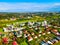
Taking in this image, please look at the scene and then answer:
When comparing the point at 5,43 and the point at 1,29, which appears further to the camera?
the point at 1,29

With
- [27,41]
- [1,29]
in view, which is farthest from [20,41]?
[1,29]

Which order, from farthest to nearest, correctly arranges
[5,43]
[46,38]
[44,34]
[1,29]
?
1. [1,29]
2. [44,34]
3. [46,38]
4. [5,43]

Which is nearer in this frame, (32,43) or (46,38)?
(32,43)

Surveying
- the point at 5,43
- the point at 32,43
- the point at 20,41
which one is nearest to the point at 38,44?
the point at 32,43

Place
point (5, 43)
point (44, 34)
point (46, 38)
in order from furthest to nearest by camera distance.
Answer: point (44, 34)
point (46, 38)
point (5, 43)

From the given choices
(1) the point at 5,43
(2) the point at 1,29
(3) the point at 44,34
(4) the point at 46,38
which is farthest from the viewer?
(2) the point at 1,29

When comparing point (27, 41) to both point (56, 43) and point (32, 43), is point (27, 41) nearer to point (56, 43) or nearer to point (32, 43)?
point (32, 43)

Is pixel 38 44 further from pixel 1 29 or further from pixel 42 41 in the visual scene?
pixel 1 29

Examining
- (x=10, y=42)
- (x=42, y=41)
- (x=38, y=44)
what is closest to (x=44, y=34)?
(x=42, y=41)

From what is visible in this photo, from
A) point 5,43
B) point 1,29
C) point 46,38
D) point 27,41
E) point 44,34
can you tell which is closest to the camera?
point 5,43
